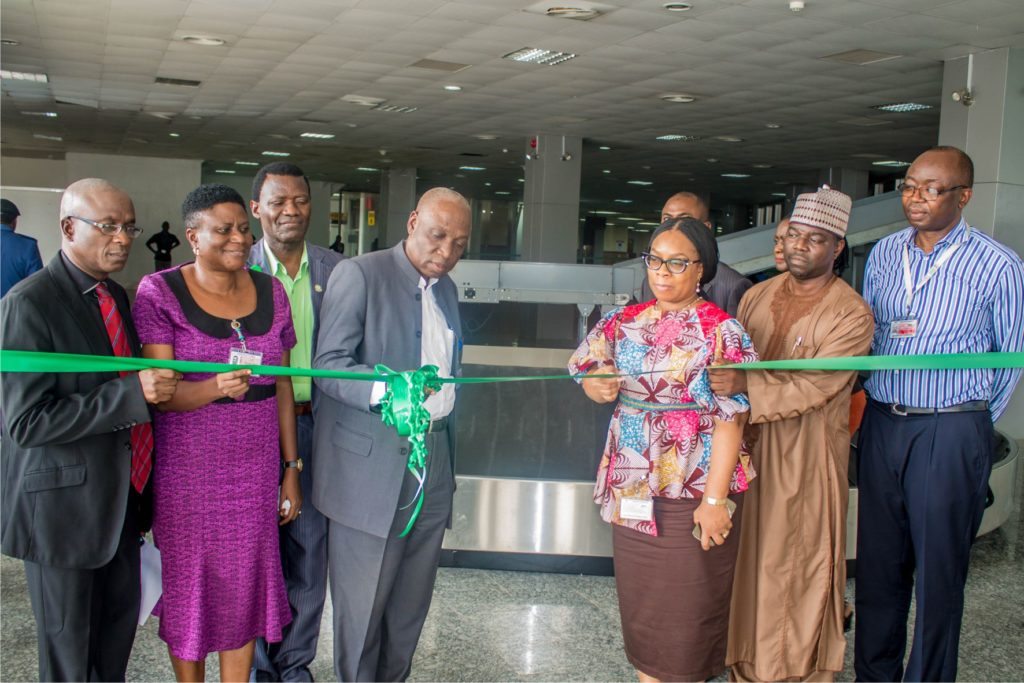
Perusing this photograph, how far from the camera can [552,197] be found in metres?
19.1

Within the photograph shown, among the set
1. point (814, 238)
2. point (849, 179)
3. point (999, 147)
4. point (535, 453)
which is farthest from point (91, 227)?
point (849, 179)

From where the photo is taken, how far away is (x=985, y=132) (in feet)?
33.3

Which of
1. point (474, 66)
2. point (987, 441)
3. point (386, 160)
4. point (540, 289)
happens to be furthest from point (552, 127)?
point (987, 441)

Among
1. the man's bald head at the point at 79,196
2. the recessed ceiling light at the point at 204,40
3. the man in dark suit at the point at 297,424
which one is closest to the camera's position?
the man's bald head at the point at 79,196

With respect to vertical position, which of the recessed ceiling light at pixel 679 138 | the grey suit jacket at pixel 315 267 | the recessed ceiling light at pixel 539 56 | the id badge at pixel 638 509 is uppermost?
the recessed ceiling light at pixel 679 138

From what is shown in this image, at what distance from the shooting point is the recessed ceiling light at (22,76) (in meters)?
13.7

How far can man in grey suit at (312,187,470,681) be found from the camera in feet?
9.46

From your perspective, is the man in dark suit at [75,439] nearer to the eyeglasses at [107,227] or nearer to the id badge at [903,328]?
the eyeglasses at [107,227]

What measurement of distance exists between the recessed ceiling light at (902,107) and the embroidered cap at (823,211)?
1154cm

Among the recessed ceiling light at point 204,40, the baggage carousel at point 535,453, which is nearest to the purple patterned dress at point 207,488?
the baggage carousel at point 535,453

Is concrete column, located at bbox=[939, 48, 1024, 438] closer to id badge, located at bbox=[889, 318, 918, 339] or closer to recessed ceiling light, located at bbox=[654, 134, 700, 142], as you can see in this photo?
recessed ceiling light, located at bbox=[654, 134, 700, 142]

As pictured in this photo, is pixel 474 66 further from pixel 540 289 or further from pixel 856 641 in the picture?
pixel 856 641

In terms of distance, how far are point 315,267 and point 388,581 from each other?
1.28 meters

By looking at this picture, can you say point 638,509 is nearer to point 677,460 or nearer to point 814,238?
point 677,460
